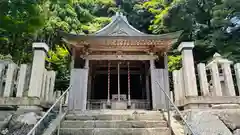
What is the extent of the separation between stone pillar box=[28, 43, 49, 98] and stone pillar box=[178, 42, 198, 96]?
4.02m

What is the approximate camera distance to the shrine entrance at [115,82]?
389 inches

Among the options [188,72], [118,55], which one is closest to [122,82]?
[118,55]

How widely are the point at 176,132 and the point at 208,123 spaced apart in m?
0.71

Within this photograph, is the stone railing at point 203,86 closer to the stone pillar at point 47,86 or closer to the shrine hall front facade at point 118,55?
the shrine hall front facade at point 118,55

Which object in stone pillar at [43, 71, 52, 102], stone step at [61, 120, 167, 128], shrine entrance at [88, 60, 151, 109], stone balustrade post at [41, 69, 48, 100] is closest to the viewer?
stone step at [61, 120, 167, 128]

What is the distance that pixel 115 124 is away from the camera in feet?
17.3

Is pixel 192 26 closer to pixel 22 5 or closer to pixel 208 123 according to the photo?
pixel 208 123

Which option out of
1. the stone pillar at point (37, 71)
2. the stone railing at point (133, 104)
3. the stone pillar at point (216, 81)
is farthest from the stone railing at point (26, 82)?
the stone pillar at point (216, 81)

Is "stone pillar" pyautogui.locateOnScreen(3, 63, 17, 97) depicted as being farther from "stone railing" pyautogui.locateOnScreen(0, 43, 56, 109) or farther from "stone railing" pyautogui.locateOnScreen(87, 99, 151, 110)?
"stone railing" pyautogui.locateOnScreen(87, 99, 151, 110)

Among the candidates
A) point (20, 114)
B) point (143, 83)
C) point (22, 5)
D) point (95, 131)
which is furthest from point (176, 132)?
point (143, 83)

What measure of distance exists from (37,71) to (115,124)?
2597 millimetres

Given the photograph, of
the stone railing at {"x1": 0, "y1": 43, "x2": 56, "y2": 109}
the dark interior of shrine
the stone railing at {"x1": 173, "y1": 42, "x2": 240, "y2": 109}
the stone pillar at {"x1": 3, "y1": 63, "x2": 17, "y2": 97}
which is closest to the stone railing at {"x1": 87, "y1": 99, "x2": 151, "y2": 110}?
the dark interior of shrine

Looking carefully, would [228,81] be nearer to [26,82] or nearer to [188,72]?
[188,72]

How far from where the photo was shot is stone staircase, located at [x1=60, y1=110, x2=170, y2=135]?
194 inches
